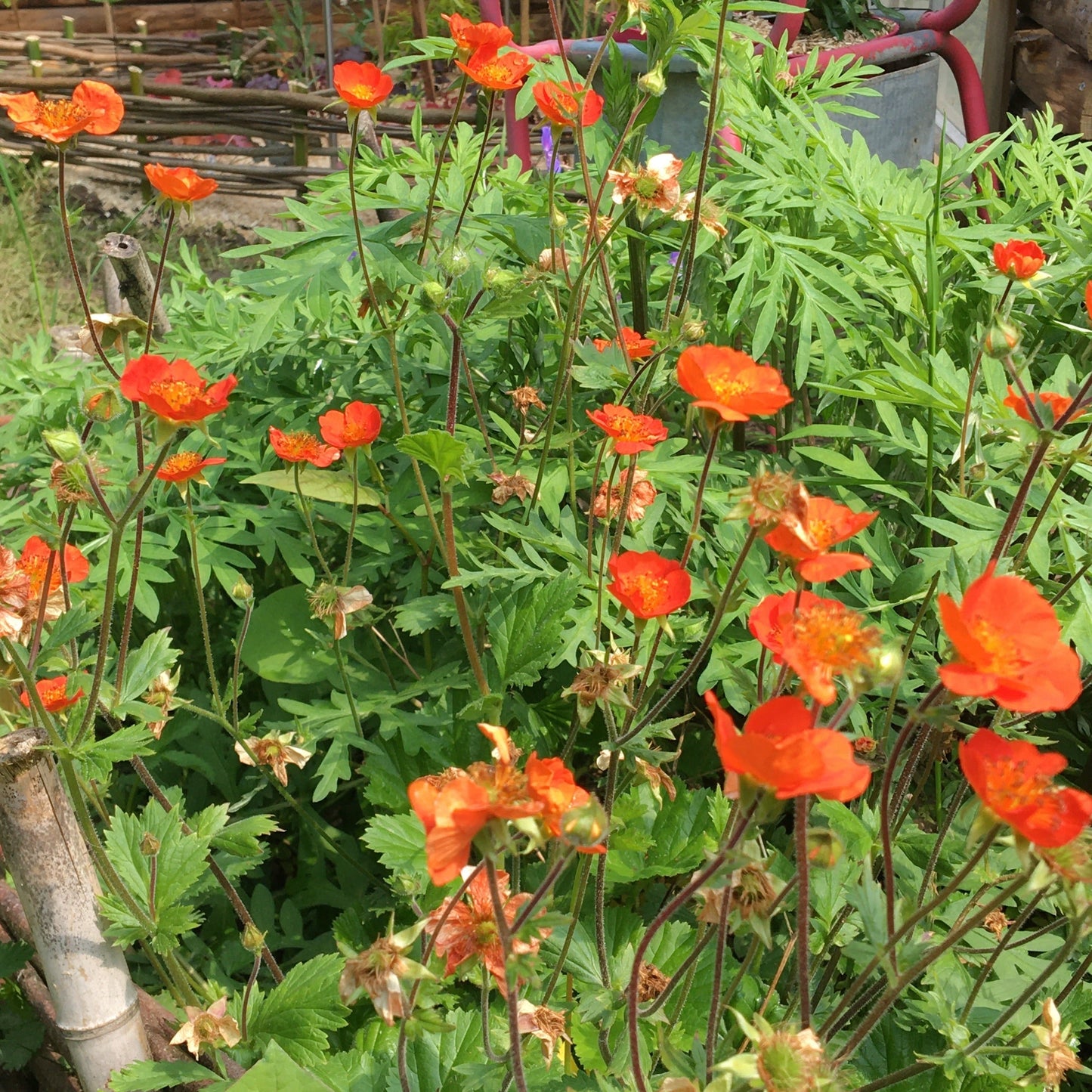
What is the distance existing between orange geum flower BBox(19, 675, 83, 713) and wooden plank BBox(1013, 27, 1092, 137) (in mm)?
2500

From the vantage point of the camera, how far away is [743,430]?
142 cm

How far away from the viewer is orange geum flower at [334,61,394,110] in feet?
3.32

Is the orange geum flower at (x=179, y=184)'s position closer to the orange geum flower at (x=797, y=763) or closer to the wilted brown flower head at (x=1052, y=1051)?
the orange geum flower at (x=797, y=763)

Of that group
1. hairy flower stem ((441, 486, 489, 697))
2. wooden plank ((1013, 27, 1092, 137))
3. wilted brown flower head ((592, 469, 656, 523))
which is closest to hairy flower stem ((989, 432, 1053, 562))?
wilted brown flower head ((592, 469, 656, 523))

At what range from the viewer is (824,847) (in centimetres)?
57

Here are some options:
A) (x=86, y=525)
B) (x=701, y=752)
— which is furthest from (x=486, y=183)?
(x=701, y=752)

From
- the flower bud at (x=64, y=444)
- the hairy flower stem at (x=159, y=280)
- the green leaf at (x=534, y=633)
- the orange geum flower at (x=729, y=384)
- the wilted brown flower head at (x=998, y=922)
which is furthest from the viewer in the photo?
the green leaf at (x=534, y=633)

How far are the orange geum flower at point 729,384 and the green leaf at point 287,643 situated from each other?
0.65 metres

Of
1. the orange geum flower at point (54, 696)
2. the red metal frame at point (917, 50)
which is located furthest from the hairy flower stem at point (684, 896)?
the red metal frame at point (917, 50)

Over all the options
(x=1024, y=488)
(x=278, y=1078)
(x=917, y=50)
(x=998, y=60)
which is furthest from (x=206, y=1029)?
(x=998, y=60)

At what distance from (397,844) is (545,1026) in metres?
0.28

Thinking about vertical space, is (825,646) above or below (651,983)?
above

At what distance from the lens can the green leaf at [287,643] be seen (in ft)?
4.17

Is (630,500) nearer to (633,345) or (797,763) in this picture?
(633,345)
